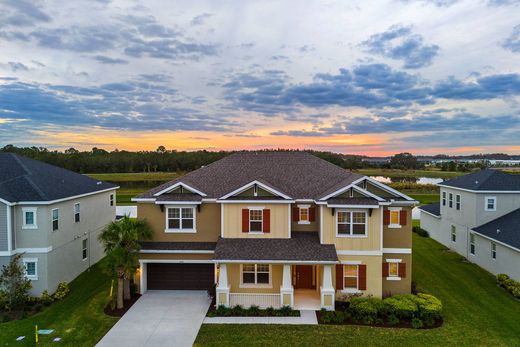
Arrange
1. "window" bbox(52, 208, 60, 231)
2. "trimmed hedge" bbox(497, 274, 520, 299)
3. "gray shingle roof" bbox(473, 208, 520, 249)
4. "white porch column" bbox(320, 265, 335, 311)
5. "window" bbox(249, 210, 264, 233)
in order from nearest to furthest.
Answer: "white porch column" bbox(320, 265, 335, 311) → "trimmed hedge" bbox(497, 274, 520, 299) → "window" bbox(249, 210, 264, 233) → "window" bbox(52, 208, 60, 231) → "gray shingle roof" bbox(473, 208, 520, 249)

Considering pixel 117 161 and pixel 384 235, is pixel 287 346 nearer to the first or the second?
pixel 384 235

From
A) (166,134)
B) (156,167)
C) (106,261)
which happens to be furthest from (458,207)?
(156,167)

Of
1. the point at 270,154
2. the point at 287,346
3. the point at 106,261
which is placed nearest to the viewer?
the point at 287,346

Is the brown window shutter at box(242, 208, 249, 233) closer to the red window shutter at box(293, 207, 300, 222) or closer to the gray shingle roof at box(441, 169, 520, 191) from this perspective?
the red window shutter at box(293, 207, 300, 222)

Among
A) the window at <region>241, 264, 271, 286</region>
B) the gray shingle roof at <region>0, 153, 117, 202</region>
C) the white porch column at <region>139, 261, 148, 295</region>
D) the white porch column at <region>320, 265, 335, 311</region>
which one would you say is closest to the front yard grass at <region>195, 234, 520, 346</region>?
the white porch column at <region>320, 265, 335, 311</region>

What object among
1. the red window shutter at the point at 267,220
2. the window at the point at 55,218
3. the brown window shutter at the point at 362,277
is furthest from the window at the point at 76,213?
the brown window shutter at the point at 362,277

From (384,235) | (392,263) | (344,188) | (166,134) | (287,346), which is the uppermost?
(166,134)

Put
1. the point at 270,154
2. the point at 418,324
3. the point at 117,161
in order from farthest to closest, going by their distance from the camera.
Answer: the point at 117,161 → the point at 270,154 → the point at 418,324
